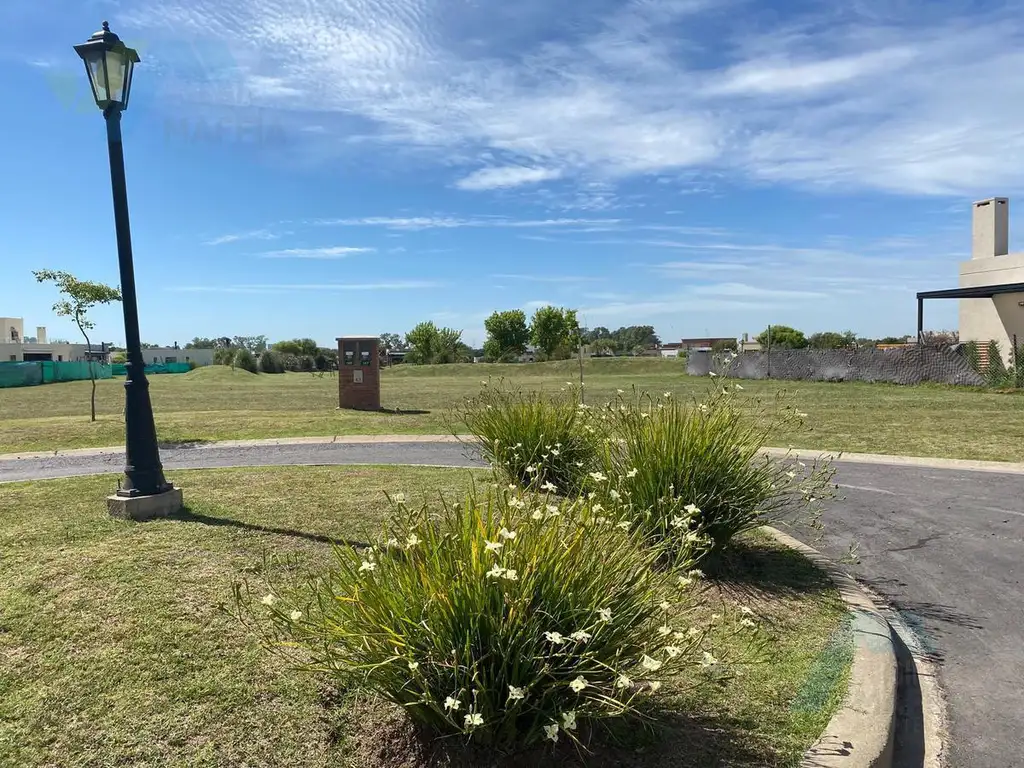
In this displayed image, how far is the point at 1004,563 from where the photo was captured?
18.6 feet

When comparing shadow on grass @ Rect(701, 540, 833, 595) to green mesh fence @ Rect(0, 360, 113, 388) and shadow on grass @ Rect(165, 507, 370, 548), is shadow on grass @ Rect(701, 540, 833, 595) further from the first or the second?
green mesh fence @ Rect(0, 360, 113, 388)

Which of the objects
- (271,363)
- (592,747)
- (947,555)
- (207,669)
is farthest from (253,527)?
(271,363)

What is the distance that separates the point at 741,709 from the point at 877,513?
16.2 feet

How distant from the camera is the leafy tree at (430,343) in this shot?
291ft

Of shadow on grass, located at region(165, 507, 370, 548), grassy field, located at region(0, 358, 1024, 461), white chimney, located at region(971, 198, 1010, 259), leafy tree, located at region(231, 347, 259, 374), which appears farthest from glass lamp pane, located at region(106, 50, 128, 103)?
leafy tree, located at region(231, 347, 259, 374)

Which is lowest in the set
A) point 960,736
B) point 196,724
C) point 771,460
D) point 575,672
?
point 960,736

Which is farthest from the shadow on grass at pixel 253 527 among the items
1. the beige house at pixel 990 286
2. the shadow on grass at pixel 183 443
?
the beige house at pixel 990 286

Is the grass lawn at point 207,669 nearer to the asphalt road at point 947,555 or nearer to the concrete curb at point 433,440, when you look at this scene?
the asphalt road at point 947,555

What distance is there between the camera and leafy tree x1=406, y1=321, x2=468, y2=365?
88.6 metres

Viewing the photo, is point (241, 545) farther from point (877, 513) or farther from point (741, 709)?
point (877, 513)

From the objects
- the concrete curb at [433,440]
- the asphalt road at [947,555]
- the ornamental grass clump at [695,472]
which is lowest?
the asphalt road at [947,555]

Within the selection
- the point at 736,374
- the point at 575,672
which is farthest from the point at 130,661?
the point at 736,374

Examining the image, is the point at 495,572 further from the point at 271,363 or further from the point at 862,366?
the point at 271,363

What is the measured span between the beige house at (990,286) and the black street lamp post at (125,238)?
25.8m
